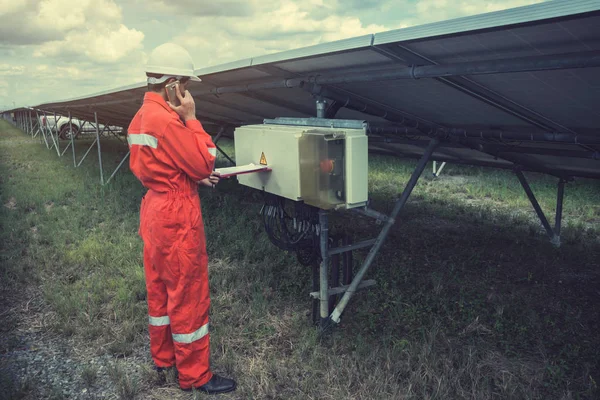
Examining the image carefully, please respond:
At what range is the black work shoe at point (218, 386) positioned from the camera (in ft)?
8.96

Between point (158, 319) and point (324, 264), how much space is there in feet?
3.71

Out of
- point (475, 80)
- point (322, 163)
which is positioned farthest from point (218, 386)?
point (475, 80)

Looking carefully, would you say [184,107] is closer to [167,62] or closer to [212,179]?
[167,62]

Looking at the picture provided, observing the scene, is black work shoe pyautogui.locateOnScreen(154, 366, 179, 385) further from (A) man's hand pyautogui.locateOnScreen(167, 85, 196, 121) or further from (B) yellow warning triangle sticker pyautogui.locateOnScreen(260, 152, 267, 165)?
(A) man's hand pyautogui.locateOnScreen(167, 85, 196, 121)

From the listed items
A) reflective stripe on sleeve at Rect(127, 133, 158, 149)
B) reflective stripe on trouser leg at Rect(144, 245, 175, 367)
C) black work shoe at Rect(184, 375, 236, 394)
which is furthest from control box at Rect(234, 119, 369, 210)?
black work shoe at Rect(184, 375, 236, 394)

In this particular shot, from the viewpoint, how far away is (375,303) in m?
3.80

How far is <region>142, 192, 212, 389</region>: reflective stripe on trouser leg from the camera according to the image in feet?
8.11

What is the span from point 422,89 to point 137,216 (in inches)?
178

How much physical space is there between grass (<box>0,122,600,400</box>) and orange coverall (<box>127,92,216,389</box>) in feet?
1.62

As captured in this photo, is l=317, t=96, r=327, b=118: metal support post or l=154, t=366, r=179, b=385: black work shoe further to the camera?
l=317, t=96, r=327, b=118: metal support post

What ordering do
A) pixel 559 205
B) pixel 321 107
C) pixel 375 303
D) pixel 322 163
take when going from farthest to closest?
pixel 559 205 < pixel 375 303 < pixel 321 107 < pixel 322 163

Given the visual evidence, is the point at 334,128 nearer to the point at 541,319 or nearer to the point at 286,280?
the point at 286,280

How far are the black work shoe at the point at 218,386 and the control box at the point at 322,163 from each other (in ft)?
3.84

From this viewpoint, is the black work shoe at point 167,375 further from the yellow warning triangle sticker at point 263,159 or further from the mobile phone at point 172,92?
the mobile phone at point 172,92
